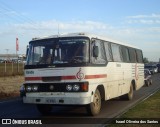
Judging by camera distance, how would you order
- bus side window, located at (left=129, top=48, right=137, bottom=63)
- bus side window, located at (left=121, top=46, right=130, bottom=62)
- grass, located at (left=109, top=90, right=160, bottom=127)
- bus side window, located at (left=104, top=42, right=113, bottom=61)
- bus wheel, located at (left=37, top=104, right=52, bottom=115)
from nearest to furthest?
grass, located at (left=109, top=90, right=160, bottom=127), bus wheel, located at (left=37, top=104, right=52, bottom=115), bus side window, located at (left=104, top=42, right=113, bottom=61), bus side window, located at (left=121, top=46, right=130, bottom=62), bus side window, located at (left=129, top=48, right=137, bottom=63)

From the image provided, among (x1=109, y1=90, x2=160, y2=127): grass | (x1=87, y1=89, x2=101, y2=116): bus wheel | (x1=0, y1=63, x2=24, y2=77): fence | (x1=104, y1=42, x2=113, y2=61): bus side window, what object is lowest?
(x1=109, y1=90, x2=160, y2=127): grass

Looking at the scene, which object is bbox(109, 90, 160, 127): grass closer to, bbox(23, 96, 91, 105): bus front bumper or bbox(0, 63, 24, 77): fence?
bbox(23, 96, 91, 105): bus front bumper

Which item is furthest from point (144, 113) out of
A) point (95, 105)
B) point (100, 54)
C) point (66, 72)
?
point (66, 72)

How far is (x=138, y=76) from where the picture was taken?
21.0 meters

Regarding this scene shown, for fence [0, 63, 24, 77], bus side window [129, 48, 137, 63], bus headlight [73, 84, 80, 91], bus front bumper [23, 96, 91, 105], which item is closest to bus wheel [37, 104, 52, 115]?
bus front bumper [23, 96, 91, 105]

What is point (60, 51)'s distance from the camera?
40.4 ft

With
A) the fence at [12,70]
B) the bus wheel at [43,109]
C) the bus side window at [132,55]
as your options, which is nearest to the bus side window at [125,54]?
the bus side window at [132,55]

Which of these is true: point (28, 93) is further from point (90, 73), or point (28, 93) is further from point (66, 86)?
point (90, 73)

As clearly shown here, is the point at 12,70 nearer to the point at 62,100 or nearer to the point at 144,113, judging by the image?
the point at 144,113

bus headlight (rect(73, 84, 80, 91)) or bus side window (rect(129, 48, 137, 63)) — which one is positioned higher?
bus side window (rect(129, 48, 137, 63))

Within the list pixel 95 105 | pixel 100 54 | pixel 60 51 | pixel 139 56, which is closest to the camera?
pixel 60 51

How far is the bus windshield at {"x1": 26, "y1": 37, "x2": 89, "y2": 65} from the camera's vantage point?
12148 millimetres

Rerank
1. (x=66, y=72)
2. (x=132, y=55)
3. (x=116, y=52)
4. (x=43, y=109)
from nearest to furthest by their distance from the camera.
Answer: (x=66, y=72) < (x=43, y=109) < (x=116, y=52) < (x=132, y=55)

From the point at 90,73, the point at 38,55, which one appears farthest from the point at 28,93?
the point at 90,73
